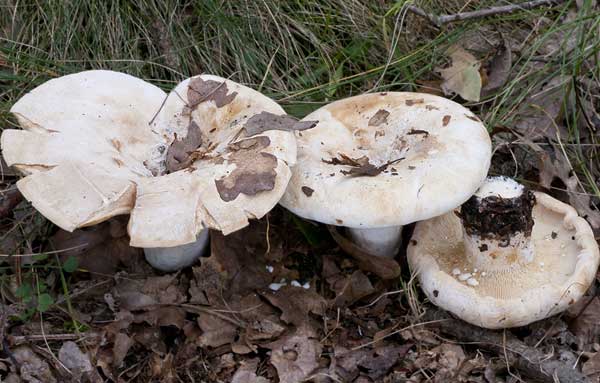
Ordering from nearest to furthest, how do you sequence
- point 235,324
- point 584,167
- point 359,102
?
point 235,324 → point 359,102 → point 584,167

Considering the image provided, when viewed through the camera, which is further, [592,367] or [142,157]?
[142,157]

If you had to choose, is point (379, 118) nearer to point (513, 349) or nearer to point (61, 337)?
point (513, 349)

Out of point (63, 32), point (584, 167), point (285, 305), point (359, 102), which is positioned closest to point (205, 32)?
point (63, 32)

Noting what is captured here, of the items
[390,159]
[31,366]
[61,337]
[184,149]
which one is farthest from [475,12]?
[31,366]

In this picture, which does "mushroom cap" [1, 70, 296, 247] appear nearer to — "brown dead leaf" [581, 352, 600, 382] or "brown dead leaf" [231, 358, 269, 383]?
"brown dead leaf" [231, 358, 269, 383]

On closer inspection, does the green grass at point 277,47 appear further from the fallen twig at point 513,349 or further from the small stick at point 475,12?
the fallen twig at point 513,349

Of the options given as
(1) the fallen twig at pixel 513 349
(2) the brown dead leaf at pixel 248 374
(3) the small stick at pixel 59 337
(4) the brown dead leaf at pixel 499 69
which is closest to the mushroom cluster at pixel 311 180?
(1) the fallen twig at pixel 513 349

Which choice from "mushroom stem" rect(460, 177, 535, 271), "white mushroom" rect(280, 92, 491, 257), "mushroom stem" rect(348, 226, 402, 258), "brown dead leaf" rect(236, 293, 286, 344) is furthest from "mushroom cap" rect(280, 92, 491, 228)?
"brown dead leaf" rect(236, 293, 286, 344)

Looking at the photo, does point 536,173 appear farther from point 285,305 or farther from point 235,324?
point 235,324
